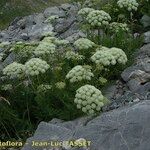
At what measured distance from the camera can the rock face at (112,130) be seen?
25.6 feet

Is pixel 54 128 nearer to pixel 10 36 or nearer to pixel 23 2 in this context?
pixel 10 36

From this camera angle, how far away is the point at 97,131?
8195 mm

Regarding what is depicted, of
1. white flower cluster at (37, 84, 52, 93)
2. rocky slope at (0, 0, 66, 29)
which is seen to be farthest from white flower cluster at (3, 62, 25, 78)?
rocky slope at (0, 0, 66, 29)

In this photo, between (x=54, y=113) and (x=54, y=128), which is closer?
(x=54, y=128)

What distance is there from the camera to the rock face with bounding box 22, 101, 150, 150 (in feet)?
25.6

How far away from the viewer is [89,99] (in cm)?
834

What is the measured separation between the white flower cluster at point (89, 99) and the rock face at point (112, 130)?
259 mm

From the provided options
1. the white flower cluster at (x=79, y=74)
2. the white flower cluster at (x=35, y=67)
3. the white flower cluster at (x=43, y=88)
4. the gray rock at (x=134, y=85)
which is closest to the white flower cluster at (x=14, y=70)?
the white flower cluster at (x=35, y=67)

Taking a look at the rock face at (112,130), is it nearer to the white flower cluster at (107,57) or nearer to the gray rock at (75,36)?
the white flower cluster at (107,57)

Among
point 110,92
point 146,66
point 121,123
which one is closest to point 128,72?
point 146,66

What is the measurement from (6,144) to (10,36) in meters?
8.74

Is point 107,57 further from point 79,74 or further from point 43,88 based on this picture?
point 43,88

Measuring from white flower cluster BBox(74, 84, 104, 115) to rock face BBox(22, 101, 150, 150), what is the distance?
10.2 inches

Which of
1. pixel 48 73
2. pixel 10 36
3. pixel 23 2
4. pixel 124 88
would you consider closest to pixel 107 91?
pixel 124 88
